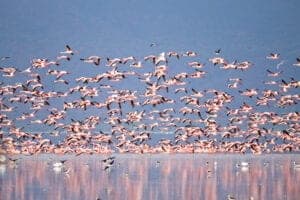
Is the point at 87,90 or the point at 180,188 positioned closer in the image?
the point at 180,188

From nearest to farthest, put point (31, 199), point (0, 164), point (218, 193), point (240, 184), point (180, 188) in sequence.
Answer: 1. point (31, 199)
2. point (218, 193)
3. point (180, 188)
4. point (240, 184)
5. point (0, 164)

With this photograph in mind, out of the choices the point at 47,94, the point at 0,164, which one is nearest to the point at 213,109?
the point at 47,94

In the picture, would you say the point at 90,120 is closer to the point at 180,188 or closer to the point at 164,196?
the point at 180,188

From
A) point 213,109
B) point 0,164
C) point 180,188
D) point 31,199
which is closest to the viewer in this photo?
point 31,199

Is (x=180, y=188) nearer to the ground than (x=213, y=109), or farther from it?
nearer to the ground

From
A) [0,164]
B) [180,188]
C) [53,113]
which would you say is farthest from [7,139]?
[180,188]

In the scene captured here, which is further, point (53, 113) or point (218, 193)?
point (53, 113)

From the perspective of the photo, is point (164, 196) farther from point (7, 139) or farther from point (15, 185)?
Answer: point (7, 139)

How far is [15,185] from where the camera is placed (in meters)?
62.5

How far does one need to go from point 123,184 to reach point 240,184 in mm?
9511

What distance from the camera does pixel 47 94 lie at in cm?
6950

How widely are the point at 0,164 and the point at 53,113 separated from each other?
43212 millimetres

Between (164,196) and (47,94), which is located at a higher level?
(47,94)

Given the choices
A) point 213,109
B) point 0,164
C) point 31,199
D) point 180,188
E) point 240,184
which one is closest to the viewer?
point 31,199
